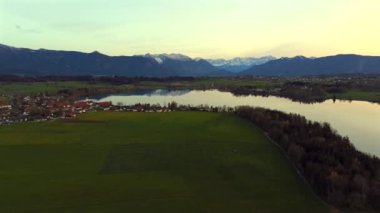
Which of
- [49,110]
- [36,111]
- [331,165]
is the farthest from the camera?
[49,110]

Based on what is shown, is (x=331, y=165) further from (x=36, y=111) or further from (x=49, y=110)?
(x=49, y=110)

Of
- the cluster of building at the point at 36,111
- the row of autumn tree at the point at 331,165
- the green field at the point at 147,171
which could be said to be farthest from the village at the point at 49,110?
the row of autumn tree at the point at 331,165

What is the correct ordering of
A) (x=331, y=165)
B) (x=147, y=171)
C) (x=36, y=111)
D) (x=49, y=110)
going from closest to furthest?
(x=331, y=165) < (x=147, y=171) < (x=36, y=111) < (x=49, y=110)

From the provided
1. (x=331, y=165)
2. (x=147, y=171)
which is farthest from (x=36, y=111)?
(x=331, y=165)

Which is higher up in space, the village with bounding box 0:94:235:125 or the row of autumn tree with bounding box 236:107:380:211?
the row of autumn tree with bounding box 236:107:380:211

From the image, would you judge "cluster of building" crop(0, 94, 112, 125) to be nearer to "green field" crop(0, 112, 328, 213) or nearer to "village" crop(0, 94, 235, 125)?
"village" crop(0, 94, 235, 125)

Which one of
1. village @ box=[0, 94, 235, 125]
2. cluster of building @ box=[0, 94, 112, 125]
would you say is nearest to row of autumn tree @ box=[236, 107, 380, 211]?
village @ box=[0, 94, 235, 125]
